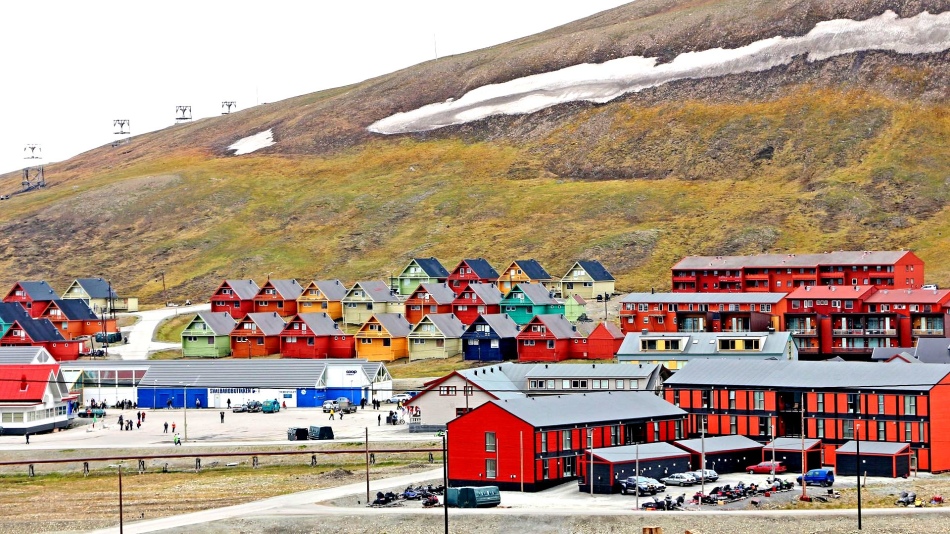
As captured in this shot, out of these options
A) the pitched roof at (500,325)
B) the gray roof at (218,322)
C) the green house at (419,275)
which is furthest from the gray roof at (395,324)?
the green house at (419,275)

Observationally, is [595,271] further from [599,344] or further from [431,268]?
[599,344]

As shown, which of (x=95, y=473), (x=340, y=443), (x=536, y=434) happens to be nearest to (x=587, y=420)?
(x=536, y=434)

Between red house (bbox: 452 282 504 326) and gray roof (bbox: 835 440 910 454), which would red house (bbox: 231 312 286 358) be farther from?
gray roof (bbox: 835 440 910 454)

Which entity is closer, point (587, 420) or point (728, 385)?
point (587, 420)

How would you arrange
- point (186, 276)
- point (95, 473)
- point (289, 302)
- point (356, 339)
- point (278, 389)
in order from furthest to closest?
point (186, 276) < point (289, 302) < point (356, 339) < point (278, 389) < point (95, 473)

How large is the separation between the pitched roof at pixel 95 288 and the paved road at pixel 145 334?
441 cm

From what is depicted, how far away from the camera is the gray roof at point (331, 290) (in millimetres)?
147500

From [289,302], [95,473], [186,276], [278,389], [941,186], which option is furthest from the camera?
[186,276]

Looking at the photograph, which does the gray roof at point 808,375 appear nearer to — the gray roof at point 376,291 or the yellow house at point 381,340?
the yellow house at point 381,340

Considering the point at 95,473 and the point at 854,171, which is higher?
the point at 854,171

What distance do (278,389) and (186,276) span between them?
8494cm

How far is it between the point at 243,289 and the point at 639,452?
83095 mm

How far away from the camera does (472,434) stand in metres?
75.0

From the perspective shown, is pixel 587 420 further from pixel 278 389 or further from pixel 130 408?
pixel 130 408
